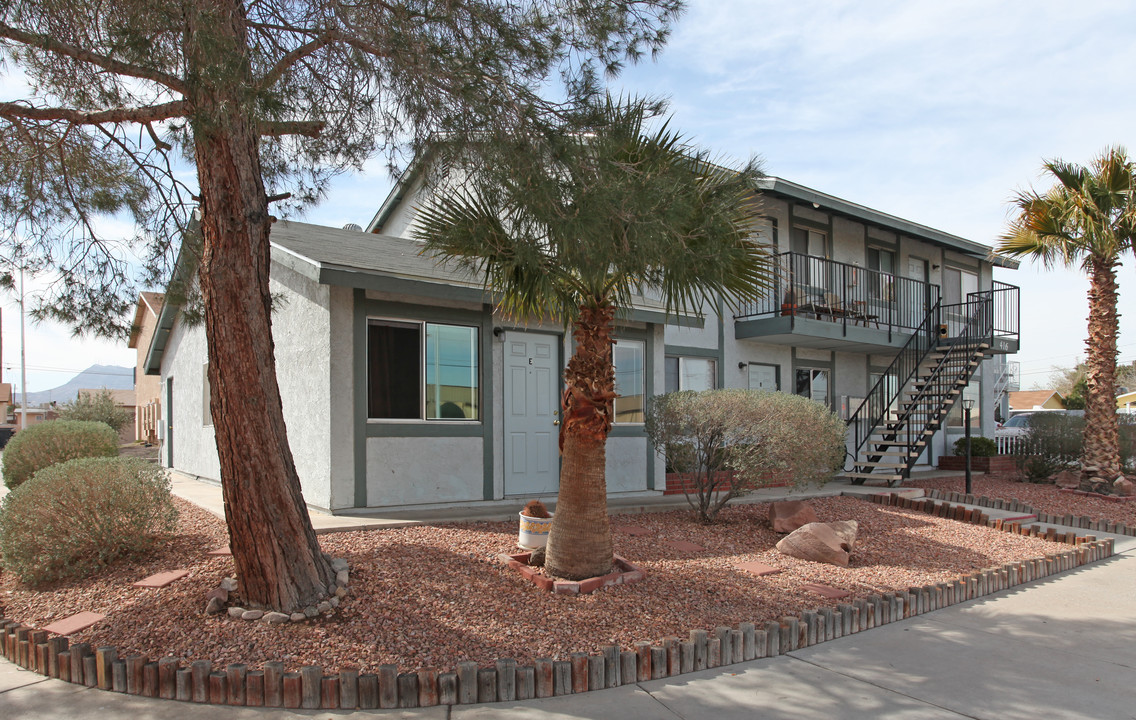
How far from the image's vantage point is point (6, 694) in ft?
13.2

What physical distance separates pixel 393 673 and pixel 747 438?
5.17 metres

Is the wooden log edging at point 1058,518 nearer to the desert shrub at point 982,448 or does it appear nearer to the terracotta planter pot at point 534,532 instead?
the desert shrub at point 982,448

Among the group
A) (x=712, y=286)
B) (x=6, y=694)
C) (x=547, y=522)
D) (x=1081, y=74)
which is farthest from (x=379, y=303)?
(x=1081, y=74)

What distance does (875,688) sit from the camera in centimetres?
434

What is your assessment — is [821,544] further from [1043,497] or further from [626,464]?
[1043,497]

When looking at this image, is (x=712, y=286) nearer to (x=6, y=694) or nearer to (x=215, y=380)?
(x=215, y=380)

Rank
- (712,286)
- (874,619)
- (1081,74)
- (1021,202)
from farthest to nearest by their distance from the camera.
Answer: (1021,202)
(1081,74)
(712,286)
(874,619)

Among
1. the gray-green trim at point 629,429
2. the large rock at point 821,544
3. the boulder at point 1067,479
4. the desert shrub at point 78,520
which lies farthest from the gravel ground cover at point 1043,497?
the desert shrub at point 78,520

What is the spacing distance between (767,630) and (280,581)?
10.6 feet

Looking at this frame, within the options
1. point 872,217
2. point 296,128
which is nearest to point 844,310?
point 872,217

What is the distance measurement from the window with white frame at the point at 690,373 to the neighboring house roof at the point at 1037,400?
2008 inches

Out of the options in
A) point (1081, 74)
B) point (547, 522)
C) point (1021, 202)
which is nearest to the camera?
point (547, 522)

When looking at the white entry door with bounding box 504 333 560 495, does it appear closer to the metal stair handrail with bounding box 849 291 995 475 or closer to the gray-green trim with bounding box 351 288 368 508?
the gray-green trim with bounding box 351 288 368 508

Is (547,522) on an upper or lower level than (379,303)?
lower
